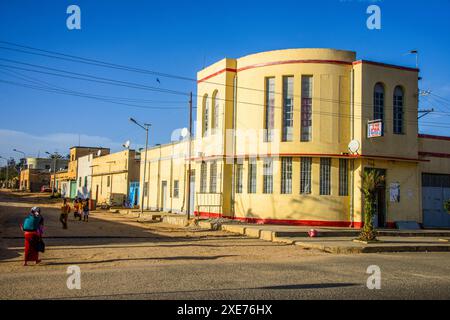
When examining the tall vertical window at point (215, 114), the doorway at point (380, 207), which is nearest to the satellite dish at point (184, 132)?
the tall vertical window at point (215, 114)

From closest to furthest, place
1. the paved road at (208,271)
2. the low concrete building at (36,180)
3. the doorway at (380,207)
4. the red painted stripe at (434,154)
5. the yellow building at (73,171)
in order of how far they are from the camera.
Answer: the paved road at (208,271) → the doorway at (380,207) → the red painted stripe at (434,154) → the yellow building at (73,171) → the low concrete building at (36,180)

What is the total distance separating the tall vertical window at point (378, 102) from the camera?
26297 millimetres

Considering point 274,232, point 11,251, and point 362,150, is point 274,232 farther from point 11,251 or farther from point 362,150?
point 11,251

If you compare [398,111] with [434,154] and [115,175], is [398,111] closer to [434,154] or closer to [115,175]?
[434,154]

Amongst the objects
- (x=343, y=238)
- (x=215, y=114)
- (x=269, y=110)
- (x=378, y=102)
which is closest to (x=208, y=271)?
(x=343, y=238)

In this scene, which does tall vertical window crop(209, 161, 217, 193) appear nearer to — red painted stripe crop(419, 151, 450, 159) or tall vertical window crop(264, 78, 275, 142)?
tall vertical window crop(264, 78, 275, 142)

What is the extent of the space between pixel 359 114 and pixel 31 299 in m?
20.8

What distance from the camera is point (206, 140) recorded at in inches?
1184

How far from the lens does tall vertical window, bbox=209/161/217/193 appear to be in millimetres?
29067

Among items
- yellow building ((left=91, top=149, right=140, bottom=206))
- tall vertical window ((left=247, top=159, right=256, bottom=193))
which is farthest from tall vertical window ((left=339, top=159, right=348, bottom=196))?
yellow building ((left=91, top=149, right=140, bottom=206))

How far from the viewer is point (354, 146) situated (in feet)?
82.3

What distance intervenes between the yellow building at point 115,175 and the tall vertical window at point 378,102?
2844 centimetres

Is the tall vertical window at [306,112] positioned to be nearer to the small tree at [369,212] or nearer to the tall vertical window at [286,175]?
the tall vertical window at [286,175]
